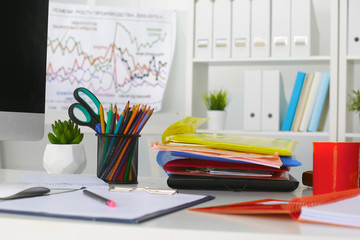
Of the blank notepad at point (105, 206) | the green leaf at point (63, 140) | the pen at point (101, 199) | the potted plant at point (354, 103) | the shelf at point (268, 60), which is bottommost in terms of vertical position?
the blank notepad at point (105, 206)

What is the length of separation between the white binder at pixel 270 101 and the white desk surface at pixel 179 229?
193cm

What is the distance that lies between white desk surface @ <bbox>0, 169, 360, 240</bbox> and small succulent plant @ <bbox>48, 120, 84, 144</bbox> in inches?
21.9

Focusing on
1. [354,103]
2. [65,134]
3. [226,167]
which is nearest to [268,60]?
[354,103]

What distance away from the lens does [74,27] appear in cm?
289

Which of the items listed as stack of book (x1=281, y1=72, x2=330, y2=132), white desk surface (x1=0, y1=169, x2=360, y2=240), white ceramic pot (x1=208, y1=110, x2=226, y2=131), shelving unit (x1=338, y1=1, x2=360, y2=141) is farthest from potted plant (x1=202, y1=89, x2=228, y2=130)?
white desk surface (x1=0, y1=169, x2=360, y2=240)

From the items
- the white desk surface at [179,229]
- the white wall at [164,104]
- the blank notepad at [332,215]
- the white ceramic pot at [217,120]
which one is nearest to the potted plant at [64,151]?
the white desk surface at [179,229]

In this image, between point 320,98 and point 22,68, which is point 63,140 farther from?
point 320,98

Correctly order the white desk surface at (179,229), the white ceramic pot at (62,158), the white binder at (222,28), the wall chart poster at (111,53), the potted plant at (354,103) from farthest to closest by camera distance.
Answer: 1. the wall chart poster at (111,53)
2. the white binder at (222,28)
3. the potted plant at (354,103)
4. the white ceramic pot at (62,158)
5. the white desk surface at (179,229)

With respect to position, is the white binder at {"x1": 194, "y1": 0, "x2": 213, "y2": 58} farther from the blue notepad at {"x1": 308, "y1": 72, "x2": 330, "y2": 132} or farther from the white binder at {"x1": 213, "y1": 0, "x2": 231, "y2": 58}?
the blue notepad at {"x1": 308, "y1": 72, "x2": 330, "y2": 132}

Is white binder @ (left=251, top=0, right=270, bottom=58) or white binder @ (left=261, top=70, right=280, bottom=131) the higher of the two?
white binder @ (left=251, top=0, right=270, bottom=58)

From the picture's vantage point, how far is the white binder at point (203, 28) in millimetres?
2580

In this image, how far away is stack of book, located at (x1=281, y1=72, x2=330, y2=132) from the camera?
2.38 m

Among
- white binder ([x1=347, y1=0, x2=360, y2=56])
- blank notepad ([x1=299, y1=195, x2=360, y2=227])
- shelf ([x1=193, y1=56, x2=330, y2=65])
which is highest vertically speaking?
white binder ([x1=347, y1=0, x2=360, y2=56])

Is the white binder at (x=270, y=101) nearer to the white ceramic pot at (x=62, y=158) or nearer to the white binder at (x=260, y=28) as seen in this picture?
the white binder at (x=260, y=28)
